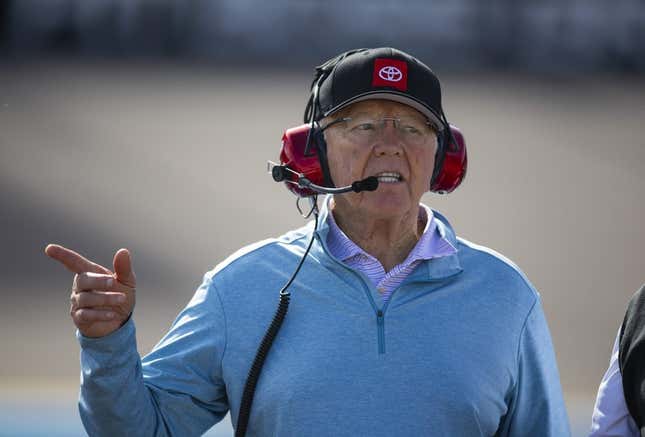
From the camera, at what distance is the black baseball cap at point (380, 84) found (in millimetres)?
2330

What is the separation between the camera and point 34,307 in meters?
6.18

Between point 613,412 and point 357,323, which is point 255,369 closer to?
point 357,323

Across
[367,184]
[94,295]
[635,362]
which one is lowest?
[635,362]

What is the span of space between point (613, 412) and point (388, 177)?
2.12ft

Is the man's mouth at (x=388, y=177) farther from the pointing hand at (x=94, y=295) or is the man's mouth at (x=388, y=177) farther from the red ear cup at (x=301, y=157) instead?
the pointing hand at (x=94, y=295)

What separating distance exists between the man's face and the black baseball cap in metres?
0.03

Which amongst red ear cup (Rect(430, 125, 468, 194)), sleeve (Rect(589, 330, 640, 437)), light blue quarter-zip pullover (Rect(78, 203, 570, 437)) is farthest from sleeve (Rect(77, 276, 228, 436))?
sleeve (Rect(589, 330, 640, 437))

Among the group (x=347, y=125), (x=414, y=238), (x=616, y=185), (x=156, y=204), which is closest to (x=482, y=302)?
(x=414, y=238)

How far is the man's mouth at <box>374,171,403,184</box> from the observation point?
232cm

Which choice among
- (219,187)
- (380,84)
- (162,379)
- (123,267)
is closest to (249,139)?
(219,187)

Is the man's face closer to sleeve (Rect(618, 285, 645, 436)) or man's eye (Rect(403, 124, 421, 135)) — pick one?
man's eye (Rect(403, 124, 421, 135))

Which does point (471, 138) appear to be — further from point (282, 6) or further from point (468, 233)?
point (282, 6)

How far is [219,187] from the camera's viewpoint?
7145mm

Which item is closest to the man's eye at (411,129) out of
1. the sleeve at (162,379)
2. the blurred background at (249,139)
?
the sleeve at (162,379)
